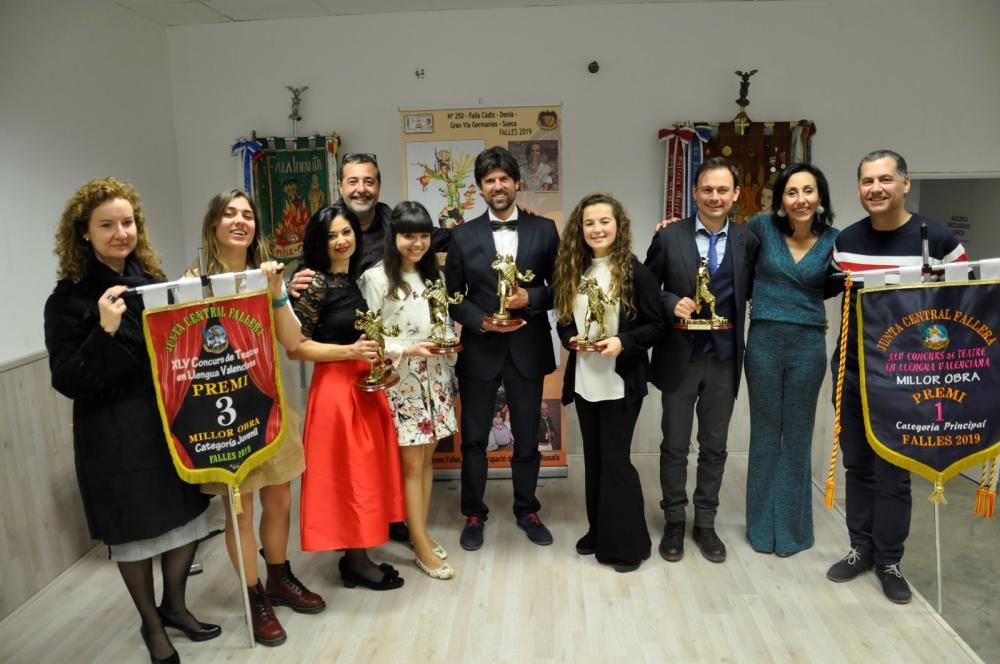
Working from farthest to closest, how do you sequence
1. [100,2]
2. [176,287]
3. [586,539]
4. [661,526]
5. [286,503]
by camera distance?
1. [100,2]
2. [661,526]
3. [586,539]
4. [286,503]
5. [176,287]

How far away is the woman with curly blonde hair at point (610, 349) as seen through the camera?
300cm

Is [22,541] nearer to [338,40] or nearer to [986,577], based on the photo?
[338,40]

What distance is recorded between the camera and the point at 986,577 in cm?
341

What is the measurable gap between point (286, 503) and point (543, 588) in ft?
3.68

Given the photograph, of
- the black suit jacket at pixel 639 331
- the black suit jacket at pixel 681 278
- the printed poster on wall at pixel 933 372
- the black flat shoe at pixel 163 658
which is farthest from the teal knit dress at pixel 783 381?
the black flat shoe at pixel 163 658

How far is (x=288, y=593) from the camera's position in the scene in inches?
117

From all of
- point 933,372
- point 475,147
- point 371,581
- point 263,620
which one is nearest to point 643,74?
point 475,147

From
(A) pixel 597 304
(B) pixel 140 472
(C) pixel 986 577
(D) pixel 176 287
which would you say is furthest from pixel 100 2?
(C) pixel 986 577

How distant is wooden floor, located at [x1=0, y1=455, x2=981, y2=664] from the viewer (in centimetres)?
268

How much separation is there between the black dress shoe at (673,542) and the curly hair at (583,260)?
104 centimetres

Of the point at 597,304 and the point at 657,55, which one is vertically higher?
the point at 657,55

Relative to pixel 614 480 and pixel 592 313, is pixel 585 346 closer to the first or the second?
pixel 592 313

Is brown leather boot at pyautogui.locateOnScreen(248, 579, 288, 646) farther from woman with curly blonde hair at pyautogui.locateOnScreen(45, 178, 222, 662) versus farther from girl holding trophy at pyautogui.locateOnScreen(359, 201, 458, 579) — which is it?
girl holding trophy at pyautogui.locateOnScreen(359, 201, 458, 579)

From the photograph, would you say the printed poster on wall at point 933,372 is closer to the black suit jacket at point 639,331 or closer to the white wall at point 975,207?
the black suit jacket at point 639,331
